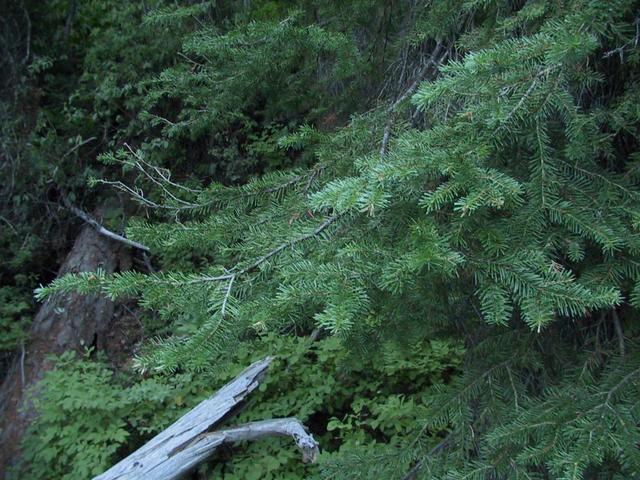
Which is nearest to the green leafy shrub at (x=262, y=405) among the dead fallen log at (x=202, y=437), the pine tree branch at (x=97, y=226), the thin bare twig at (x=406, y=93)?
the dead fallen log at (x=202, y=437)

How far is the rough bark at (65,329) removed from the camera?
5551 millimetres

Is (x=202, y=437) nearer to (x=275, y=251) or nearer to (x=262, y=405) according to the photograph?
(x=262, y=405)

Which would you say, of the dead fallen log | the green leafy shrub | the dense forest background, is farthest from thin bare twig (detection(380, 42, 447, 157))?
the dead fallen log

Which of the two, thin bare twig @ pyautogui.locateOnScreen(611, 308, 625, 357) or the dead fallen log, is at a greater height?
thin bare twig @ pyautogui.locateOnScreen(611, 308, 625, 357)

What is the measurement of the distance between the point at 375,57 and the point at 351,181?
65.5 inches

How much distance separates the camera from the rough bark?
5551 mm

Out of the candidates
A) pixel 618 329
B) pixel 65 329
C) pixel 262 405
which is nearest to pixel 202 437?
pixel 262 405

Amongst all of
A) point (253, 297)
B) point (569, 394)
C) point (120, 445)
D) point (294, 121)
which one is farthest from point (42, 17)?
point (569, 394)

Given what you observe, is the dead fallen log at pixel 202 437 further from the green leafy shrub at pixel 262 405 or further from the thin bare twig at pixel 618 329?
the thin bare twig at pixel 618 329

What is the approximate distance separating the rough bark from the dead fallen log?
4.95ft

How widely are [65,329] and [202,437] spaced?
2329 millimetres

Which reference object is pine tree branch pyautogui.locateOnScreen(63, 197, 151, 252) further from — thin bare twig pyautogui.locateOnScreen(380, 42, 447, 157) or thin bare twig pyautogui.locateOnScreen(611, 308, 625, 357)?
thin bare twig pyautogui.locateOnScreen(611, 308, 625, 357)

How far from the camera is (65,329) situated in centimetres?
613

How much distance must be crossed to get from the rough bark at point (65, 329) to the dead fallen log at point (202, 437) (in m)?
1.51
